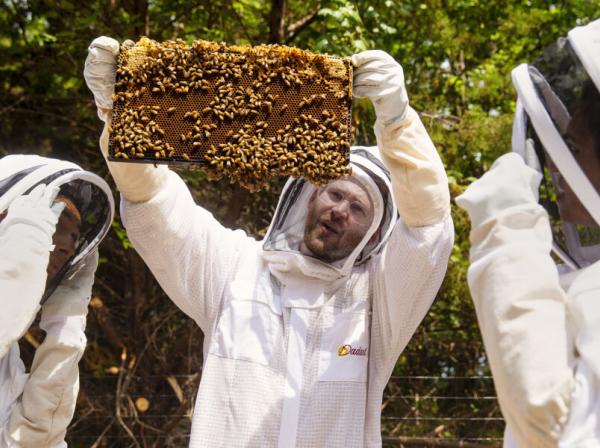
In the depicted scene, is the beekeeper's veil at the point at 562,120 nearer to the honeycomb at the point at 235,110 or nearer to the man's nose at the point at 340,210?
the honeycomb at the point at 235,110

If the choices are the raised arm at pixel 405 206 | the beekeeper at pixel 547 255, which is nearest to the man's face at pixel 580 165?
the beekeeper at pixel 547 255

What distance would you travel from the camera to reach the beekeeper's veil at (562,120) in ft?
7.85

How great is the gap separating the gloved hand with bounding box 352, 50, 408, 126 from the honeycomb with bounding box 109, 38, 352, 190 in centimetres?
10

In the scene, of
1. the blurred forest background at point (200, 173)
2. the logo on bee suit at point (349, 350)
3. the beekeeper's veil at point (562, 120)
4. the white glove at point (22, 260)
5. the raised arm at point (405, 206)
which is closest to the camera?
the beekeeper's veil at point (562, 120)

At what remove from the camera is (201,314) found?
3656mm

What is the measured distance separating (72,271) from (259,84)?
48.5 inches

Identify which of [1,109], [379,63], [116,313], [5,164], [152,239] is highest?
[379,63]

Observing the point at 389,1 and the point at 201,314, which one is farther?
the point at 389,1

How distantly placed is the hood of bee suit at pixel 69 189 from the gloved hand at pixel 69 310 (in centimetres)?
7

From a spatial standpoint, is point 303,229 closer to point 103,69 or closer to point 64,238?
point 64,238

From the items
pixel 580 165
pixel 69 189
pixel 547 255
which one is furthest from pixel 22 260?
pixel 580 165

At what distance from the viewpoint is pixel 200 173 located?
6465mm

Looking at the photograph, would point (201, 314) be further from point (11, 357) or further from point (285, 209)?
point (11, 357)

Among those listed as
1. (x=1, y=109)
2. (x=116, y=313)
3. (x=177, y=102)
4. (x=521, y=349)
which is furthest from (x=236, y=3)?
(x=521, y=349)
